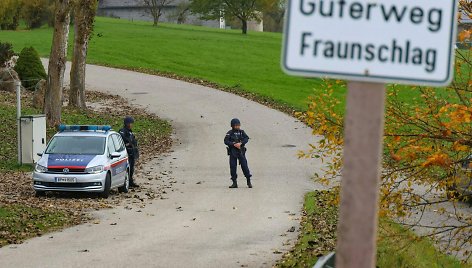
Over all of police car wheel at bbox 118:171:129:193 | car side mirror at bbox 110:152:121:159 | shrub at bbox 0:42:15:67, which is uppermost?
shrub at bbox 0:42:15:67

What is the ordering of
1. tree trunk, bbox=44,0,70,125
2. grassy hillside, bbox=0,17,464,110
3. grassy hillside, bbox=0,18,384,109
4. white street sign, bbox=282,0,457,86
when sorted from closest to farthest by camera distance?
white street sign, bbox=282,0,457,86 → tree trunk, bbox=44,0,70,125 → grassy hillside, bbox=0,17,464,110 → grassy hillside, bbox=0,18,384,109

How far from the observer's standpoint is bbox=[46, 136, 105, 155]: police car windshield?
943 inches

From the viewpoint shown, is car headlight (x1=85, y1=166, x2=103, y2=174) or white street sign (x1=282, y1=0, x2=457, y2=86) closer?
white street sign (x1=282, y1=0, x2=457, y2=86)

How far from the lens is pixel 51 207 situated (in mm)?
20938

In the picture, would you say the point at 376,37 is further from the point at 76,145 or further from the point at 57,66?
the point at 57,66

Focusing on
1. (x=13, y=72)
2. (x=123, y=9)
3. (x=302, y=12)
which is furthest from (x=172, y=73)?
(x=123, y=9)

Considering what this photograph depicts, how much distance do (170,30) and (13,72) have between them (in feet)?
164

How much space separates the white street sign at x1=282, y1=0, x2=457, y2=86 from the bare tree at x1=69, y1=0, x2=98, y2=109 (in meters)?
32.4

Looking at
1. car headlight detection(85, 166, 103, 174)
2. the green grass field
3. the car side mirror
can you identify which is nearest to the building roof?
the green grass field

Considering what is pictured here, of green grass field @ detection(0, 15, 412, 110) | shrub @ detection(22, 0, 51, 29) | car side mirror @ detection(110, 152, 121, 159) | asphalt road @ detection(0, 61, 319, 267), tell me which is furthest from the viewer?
shrub @ detection(22, 0, 51, 29)

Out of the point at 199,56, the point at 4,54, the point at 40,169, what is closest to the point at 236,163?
the point at 40,169

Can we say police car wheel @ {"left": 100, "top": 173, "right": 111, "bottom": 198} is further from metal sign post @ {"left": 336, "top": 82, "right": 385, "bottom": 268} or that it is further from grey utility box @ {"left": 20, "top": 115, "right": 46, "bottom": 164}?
metal sign post @ {"left": 336, "top": 82, "right": 385, "bottom": 268}

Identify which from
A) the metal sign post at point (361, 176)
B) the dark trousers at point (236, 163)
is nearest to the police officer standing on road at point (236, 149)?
the dark trousers at point (236, 163)

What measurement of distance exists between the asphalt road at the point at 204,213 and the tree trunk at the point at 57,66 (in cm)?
429
